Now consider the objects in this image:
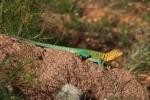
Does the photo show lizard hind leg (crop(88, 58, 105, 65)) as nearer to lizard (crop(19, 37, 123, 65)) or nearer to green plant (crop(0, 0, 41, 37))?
lizard (crop(19, 37, 123, 65))

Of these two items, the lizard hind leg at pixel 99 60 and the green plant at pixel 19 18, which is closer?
the lizard hind leg at pixel 99 60

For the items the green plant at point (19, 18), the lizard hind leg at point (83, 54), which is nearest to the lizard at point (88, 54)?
the lizard hind leg at point (83, 54)

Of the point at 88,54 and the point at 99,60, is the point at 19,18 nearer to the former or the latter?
the point at 88,54

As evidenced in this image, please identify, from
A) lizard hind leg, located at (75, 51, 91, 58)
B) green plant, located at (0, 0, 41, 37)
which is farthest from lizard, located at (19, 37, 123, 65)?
green plant, located at (0, 0, 41, 37)

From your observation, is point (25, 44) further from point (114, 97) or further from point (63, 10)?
point (63, 10)

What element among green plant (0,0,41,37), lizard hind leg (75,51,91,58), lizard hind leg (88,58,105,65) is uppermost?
green plant (0,0,41,37)

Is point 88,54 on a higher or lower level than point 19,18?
lower

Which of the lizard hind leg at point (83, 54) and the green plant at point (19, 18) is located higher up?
the green plant at point (19, 18)

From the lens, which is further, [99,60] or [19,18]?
[19,18]

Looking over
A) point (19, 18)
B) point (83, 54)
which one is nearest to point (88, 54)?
point (83, 54)

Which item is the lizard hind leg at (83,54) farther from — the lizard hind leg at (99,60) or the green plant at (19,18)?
the green plant at (19,18)

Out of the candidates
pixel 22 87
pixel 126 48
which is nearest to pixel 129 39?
pixel 126 48
